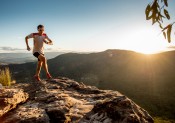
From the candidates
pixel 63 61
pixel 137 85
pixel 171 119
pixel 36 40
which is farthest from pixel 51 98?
pixel 63 61

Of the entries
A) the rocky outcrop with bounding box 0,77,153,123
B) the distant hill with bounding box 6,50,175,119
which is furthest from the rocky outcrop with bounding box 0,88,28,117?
the distant hill with bounding box 6,50,175,119

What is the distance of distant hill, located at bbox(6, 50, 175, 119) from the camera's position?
7688cm

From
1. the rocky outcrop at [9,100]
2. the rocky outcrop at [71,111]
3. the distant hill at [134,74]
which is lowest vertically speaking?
the distant hill at [134,74]

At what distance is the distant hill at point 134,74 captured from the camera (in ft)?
252

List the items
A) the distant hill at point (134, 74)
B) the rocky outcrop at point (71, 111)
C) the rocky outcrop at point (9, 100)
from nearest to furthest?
1. the rocky outcrop at point (71, 111)
2. the rocky outcrop at point (9, 100)
3. the distant hill at point (134, 74)

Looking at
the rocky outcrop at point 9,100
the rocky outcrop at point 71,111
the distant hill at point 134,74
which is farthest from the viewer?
the distant hill at point 134,74

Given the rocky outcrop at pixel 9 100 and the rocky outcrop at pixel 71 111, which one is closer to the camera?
the rocky outcrop at pixel 71 111

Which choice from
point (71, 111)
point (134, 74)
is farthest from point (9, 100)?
point (134, 74)

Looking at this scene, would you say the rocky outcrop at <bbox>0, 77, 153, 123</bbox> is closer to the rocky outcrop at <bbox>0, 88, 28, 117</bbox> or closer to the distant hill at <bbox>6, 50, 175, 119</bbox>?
the rocky outcrop at <bbox>0, 88, 28, 117</bbox>

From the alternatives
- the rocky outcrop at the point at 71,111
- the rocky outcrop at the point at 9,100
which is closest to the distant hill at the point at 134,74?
the rocky outcrop at the point at 71,111

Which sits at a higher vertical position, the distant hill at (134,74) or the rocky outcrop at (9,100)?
the rocky outcrop at (9,100)

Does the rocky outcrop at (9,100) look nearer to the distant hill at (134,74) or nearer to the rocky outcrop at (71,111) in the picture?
the rocky outcrop at (71,111)

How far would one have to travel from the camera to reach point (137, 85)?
9781 centimetres

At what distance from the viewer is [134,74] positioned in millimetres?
107875
